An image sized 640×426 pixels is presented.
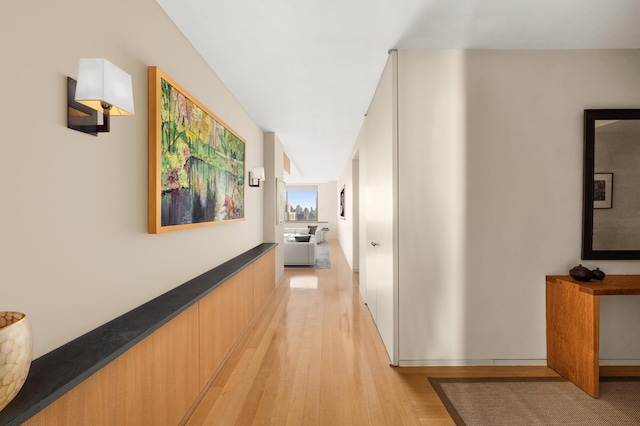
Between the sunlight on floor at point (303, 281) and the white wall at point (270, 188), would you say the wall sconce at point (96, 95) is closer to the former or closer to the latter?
the white wall at point (270, 188)

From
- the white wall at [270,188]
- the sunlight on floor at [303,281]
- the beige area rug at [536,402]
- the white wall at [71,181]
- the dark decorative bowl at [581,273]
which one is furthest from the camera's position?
the sunlight on floor at [303,281]

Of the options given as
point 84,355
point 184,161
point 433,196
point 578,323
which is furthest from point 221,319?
point 578,323

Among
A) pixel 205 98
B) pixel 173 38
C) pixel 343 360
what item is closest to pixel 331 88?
pixel 205 98

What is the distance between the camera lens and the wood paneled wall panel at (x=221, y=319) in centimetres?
230

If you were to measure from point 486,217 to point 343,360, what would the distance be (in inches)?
70.1

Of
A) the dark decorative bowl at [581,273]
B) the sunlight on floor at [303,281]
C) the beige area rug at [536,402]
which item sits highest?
the dark decorative bowl at [581,273]

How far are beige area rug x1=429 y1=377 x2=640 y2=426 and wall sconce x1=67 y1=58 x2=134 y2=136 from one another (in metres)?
2.59

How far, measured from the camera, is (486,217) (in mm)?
2666

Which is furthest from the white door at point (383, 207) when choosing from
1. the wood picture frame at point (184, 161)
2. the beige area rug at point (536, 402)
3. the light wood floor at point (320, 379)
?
the wood picture frame at point (184, 161)

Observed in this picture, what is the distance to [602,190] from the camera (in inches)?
104

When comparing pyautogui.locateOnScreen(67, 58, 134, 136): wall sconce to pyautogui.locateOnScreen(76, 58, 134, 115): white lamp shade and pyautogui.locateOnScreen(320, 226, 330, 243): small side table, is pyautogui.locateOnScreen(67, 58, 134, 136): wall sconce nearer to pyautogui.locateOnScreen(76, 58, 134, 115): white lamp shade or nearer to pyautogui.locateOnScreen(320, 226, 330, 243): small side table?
pyautogui.locateOnScreen(76, 58, 134, 115): white lamp shade

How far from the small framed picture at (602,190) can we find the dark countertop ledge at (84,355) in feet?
10.8

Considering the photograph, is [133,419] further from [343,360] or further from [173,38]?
[173,38]

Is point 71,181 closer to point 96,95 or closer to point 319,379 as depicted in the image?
point 96,95
